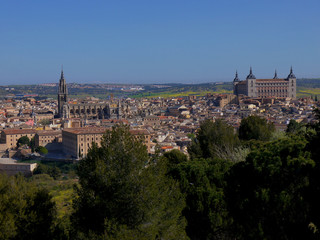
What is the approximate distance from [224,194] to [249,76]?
87.8 meters

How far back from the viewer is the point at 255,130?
22.7 metres

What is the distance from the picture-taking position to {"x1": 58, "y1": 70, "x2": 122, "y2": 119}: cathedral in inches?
2808

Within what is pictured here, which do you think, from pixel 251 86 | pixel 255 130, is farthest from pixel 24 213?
pixel 251 86

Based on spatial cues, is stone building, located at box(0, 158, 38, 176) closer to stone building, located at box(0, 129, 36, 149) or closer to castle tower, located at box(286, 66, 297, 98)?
stone building, located at box(0, 129, 36, 149)

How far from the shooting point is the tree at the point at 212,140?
20.5 metres

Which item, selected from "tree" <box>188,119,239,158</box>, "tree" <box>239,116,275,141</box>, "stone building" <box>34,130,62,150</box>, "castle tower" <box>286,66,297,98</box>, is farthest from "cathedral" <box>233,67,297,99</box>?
"tree" <box>188,119,239,158</box>

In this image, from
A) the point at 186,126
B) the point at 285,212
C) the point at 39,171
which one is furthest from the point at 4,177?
the point at 186,126

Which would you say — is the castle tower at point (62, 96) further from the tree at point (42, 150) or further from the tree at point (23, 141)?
the tree at point (42, 150)

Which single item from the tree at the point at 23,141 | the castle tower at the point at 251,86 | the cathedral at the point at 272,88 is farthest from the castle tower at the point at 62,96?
the cathedral at the point at 272,88

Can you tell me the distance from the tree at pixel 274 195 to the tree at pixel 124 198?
1316 mm

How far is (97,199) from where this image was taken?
9.18m

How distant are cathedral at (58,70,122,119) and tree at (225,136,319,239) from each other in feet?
199

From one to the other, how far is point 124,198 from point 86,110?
66210 mm

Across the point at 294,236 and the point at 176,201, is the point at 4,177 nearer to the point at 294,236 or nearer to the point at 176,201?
the point at 176,201
